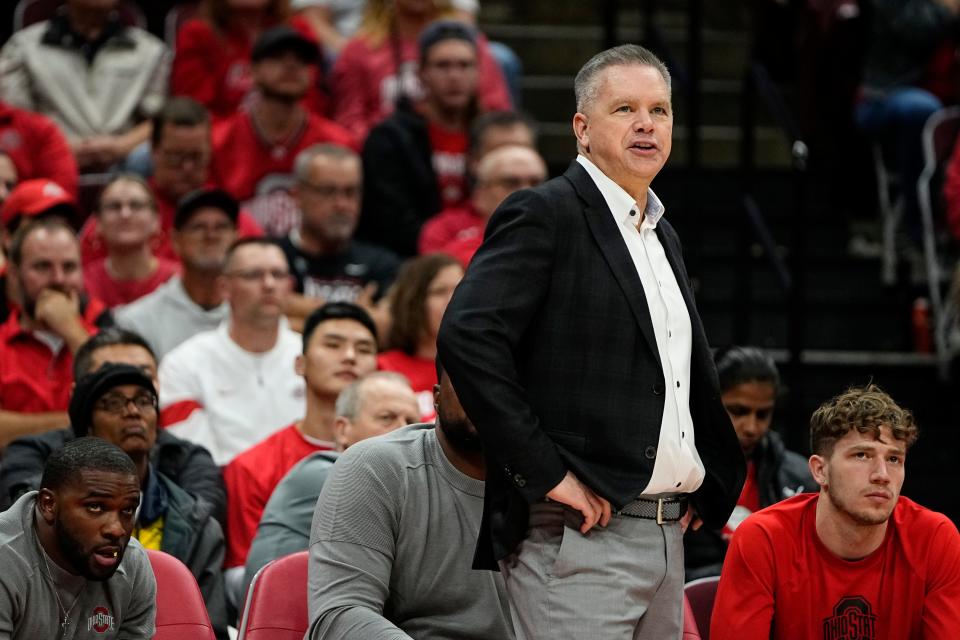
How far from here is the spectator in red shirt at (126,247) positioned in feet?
19.6

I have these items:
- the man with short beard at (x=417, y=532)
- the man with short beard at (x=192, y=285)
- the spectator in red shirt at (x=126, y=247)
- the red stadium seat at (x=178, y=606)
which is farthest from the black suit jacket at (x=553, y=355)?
the spectator in red shirt at (x=126, y=247)

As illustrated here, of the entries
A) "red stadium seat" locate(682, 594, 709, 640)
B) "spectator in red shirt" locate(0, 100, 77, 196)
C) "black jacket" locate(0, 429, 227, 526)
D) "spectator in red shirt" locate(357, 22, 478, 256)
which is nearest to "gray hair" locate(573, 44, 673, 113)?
"red stadium seat" locate(682, 594, 709, 640)

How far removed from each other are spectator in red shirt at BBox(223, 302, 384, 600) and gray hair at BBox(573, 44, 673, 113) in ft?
5.32

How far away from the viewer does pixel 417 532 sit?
315 cm

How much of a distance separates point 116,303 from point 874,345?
329cm

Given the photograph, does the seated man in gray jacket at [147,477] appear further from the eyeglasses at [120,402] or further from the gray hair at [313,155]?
the gray hair at [313,155]

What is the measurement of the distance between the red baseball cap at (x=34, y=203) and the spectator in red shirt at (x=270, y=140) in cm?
100

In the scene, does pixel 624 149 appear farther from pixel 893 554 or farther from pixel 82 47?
pixel 82 47

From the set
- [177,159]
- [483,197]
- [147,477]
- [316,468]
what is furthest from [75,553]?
[177,159]

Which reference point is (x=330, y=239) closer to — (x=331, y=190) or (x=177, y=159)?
(x=331, y=190)

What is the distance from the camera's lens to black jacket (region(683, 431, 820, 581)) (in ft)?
14.6

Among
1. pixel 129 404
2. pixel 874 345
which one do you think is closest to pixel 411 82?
pixel 874 345

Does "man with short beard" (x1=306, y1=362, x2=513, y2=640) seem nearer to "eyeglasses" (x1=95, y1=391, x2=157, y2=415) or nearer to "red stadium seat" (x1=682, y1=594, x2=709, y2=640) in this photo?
"red stadium seat" (x1=682, y1=594, x2=709, y2=640)

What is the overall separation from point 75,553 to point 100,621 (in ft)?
0.56
